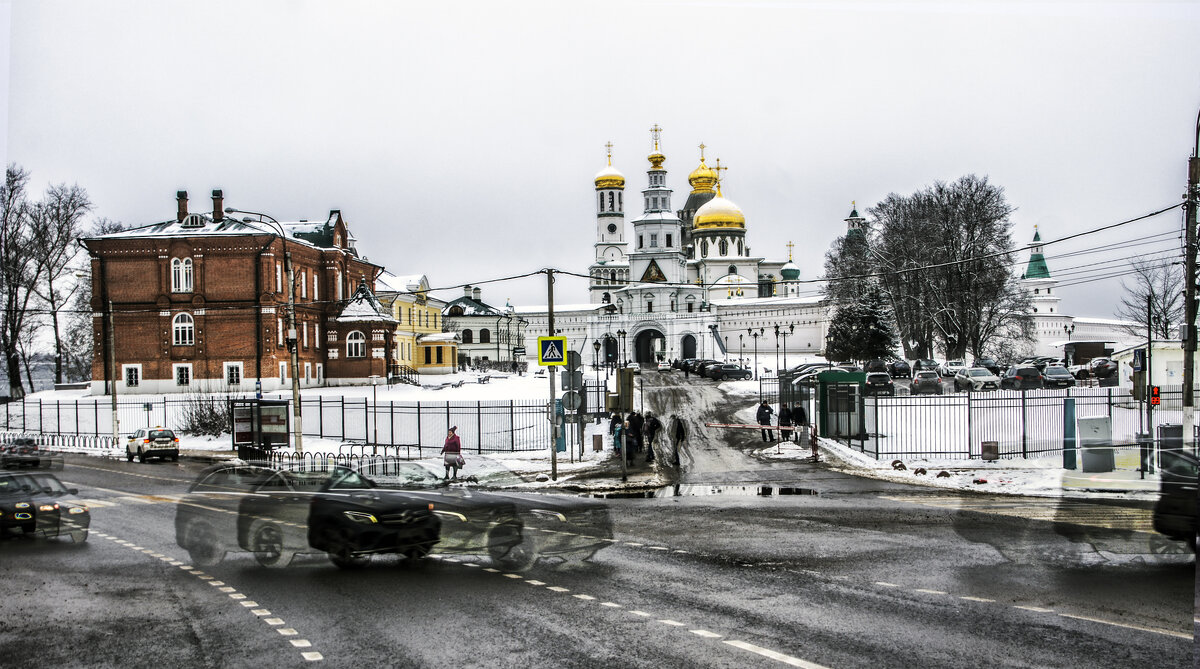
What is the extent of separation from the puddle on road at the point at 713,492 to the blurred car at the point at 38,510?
10126 millimetres

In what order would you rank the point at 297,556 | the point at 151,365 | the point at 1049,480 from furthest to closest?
the point at 151,365
the point at 1049,480
the point at 297,556

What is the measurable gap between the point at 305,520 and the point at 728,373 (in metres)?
51.7

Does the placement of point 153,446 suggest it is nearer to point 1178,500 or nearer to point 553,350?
point 553,350

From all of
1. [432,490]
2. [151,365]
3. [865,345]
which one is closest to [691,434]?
[432,490]

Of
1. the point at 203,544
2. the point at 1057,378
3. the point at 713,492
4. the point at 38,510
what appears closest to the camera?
the point at 203,544

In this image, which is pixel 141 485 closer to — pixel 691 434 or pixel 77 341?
pixel 691 434

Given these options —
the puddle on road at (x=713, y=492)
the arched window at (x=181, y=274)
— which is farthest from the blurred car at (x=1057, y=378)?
the arched window at (x=181, y=274)

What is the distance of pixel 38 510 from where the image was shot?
1404 cm

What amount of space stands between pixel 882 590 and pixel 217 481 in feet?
32.1

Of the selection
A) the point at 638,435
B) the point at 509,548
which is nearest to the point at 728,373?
the point at 638,435

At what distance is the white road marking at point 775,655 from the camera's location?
769 cm

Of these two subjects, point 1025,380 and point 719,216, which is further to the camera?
point 719,216

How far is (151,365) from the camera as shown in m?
51.8

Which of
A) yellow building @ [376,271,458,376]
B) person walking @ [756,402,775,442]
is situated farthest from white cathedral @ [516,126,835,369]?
person walking @ [756,402,775,442]
